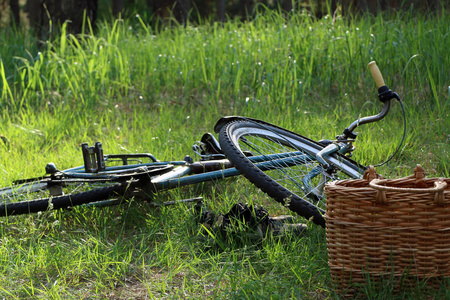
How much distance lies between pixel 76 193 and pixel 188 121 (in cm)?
247

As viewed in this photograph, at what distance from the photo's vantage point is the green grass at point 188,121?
2.35m

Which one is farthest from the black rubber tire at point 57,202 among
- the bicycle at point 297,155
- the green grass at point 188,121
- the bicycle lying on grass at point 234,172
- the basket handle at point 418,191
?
the basket handle at point 418,191

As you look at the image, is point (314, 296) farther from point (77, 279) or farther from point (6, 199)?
point (6, 199)

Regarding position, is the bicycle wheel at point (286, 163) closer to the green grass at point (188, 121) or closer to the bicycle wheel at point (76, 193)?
the green grass at point (188, 121)

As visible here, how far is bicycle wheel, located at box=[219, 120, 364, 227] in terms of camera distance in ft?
7.84

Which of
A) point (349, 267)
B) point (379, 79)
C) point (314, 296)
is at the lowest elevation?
point (314, 296)

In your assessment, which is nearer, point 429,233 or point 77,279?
point 429,233

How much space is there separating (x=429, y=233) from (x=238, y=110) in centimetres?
347

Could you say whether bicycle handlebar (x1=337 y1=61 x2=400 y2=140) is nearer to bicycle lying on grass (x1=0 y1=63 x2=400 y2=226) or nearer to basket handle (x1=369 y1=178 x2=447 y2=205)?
bicycle lying on grass (x1=0 y1=63 x2=400 y2=226)

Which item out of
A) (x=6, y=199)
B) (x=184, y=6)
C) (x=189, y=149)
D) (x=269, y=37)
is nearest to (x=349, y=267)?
(x=6, y=199)

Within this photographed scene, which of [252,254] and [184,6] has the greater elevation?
[184,6]

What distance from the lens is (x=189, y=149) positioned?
4.19 meters

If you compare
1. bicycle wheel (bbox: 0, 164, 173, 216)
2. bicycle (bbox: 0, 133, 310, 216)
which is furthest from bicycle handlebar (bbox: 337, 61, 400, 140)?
bicycle wheel (bbox: 0, 164, 173, 216)

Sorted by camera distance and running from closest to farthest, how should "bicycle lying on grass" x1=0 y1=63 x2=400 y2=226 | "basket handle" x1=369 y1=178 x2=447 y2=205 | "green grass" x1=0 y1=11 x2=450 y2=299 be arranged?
"basket handle" x1=369 y1=178 x2=447 y2=205, "green grass" x1=0 y1=11 x2=450 y2=299, "bicycle lying on grass" x1=0 y1=63 x2=400 y2=226
